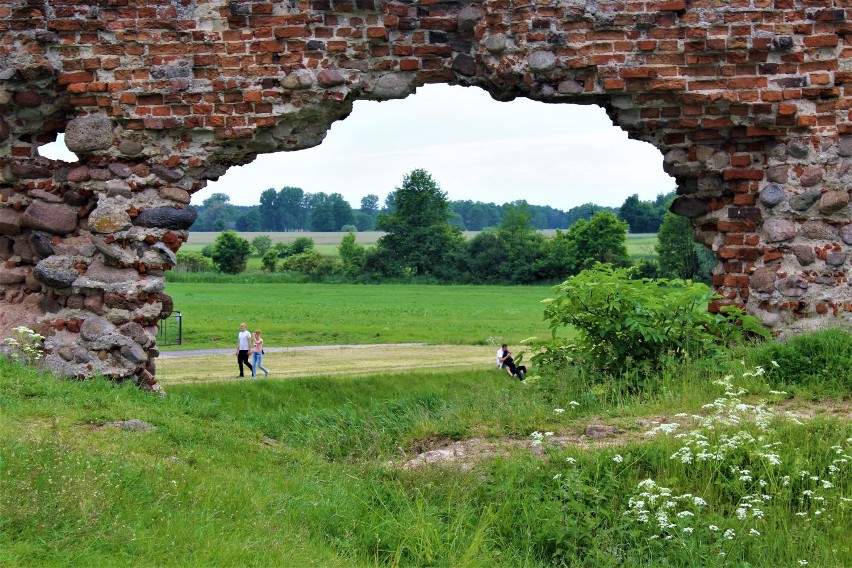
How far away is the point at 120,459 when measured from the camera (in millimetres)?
5422

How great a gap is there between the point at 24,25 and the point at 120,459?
487cm

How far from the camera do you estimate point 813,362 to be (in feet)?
24.7

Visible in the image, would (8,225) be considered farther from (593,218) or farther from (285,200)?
(285,200)

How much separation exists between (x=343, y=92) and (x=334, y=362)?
13.2 m

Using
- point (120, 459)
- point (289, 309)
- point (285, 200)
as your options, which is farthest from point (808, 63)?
point (285, 200)

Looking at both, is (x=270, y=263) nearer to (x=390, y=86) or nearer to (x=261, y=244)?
(x=261, y=244)

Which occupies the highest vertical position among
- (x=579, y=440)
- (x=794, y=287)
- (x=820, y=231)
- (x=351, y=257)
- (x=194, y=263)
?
(x=820, y=231)

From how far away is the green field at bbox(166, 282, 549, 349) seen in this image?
28.5m

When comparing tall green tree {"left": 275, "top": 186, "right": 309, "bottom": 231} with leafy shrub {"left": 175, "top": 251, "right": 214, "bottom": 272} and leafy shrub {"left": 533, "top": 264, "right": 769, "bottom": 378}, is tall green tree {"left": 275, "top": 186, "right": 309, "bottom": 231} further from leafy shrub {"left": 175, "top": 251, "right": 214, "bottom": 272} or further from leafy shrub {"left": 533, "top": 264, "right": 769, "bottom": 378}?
leafy shrub {"left": 533, "top": 264, "right": 769, "bottom": 378}

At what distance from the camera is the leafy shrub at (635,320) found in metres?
7.95

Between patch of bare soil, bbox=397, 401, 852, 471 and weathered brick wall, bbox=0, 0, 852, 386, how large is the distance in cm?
179

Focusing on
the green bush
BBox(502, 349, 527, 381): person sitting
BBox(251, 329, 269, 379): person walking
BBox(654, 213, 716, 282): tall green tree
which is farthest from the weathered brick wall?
BBox(654, 213, 716, 282): tall green tree

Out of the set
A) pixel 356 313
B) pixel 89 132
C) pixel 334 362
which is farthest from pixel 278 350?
pixel 89 132

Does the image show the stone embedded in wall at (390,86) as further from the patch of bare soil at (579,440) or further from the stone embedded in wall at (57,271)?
the patch of bare soil at (579,440)
